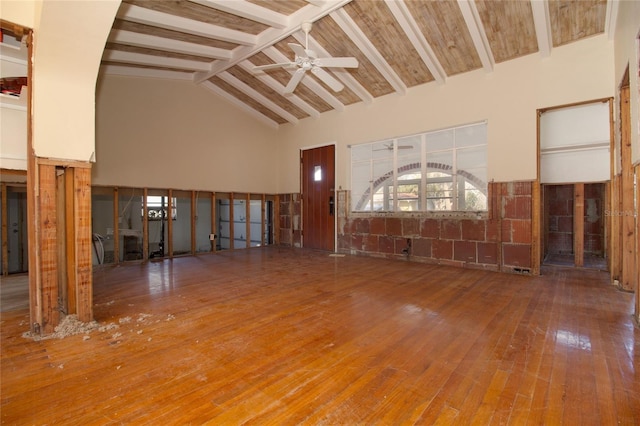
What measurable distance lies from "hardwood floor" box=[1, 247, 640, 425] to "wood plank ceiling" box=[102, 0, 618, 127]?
4.07m

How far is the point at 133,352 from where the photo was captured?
97.7 inches

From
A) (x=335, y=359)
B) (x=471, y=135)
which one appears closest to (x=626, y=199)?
(x=471, y=135)

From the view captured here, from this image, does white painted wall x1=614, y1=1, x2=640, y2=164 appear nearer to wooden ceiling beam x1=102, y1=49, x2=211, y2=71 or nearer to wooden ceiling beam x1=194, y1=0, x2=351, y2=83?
wooden ceiling beam x1=194, y1=0, x2=351, y2=83

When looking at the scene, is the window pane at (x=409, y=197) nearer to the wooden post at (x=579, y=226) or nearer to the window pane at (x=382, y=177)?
the window pane at (x=382, y=177)

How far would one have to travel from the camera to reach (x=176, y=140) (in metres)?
7.59

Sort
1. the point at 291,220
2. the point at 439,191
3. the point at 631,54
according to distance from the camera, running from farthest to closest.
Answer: the point at 291,220 < the point at 439,191 < the point at 631,54

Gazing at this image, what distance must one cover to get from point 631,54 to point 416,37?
2.87 m

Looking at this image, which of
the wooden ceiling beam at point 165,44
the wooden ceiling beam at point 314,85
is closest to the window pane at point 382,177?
the wooden ceiling beam at point 314,85

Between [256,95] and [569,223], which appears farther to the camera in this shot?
[256,95]

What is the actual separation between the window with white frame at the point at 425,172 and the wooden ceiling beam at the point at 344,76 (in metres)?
1.14

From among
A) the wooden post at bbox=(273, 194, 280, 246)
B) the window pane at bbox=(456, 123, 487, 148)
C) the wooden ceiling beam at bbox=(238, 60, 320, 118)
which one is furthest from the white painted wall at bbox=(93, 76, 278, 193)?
the window pane at bbox=(456, 123, 487, 148)

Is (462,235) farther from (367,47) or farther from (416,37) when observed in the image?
(367,47)

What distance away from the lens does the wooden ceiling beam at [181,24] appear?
15.7ft

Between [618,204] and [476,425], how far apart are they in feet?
15.7
